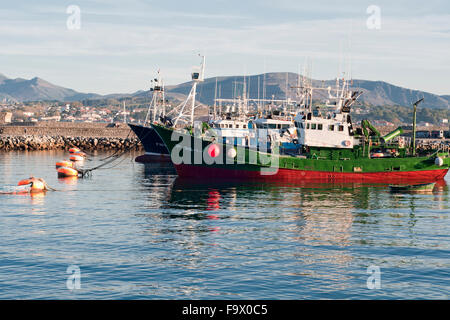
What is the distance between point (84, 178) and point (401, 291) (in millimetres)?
41029

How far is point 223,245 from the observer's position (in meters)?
24.4

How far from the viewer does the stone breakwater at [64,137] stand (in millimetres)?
108206

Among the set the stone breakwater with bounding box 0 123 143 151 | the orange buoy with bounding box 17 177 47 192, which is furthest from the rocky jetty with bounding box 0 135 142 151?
the orange buoy with bounding box 17 177 47 192

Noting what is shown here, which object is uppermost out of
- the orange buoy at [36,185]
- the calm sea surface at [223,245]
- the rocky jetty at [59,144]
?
the rocky jetty at [59,144]

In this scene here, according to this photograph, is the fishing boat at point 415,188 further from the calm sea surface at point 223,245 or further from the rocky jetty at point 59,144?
the rocky jetty at point 59,144

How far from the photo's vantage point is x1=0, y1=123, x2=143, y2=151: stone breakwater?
108206 mm

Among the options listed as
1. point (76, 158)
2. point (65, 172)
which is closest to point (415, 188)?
point (65, 172)

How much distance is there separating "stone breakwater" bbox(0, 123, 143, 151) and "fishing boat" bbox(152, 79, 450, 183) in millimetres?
39982

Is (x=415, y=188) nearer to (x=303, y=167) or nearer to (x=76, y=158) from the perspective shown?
(x=303, y=167)

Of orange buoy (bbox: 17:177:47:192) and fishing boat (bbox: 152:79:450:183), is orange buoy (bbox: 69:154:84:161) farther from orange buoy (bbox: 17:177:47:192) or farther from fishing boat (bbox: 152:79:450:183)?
orange buoy (bbox: 17:177:47:192)

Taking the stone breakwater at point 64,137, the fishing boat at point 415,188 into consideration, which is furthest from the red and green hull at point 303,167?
the stone breakwater at point 64,137

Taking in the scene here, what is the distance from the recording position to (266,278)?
63.0ft

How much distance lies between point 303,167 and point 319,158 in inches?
76.5
